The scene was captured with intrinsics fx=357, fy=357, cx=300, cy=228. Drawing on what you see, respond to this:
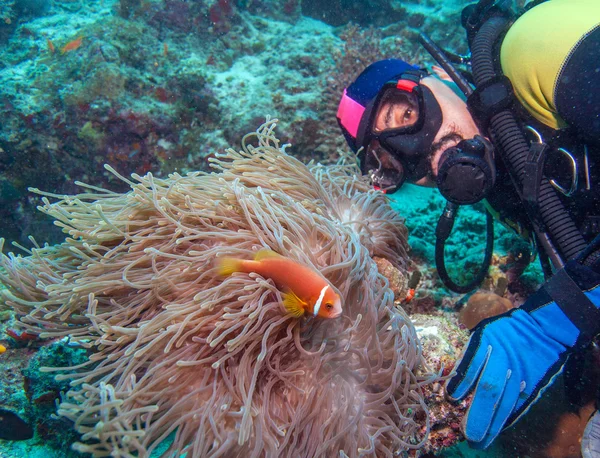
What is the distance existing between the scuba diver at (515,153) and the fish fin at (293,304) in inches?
39.7

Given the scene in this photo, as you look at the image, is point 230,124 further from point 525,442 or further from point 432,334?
point 525,442

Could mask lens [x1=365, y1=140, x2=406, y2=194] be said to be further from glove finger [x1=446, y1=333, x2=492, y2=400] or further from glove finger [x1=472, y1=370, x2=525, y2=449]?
glove finger [x1=472, y1=370, x2=525, y2=449]

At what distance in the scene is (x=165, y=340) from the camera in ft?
5.88

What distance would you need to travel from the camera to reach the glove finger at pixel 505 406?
6.19 feet

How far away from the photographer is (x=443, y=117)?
2750mm

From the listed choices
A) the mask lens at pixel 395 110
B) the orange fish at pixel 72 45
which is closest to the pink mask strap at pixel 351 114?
the mask lens at pixel 395 110

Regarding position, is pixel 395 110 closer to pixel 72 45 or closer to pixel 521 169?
pixel 521 169

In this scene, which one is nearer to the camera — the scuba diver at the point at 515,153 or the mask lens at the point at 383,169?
the scuba diver at the point at 515,153

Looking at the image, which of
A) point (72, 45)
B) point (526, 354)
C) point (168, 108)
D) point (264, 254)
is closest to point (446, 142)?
point (526, 354)

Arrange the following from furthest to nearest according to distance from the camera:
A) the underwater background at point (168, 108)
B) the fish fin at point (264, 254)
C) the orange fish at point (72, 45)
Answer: the orange fish at point (72, 45) < the underwater background at point (168, 108) < the fish fin at point (264, 254)

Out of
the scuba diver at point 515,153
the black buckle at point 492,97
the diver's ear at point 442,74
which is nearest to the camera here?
the scuba diver at point 515,153

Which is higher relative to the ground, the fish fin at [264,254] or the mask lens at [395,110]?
the mask lens at [395,110]

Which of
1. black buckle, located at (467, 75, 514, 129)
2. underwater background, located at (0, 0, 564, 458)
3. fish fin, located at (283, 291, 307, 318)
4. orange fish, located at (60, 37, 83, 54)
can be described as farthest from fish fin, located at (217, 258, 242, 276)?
orange fish, located at (60, 37, 83, 54)

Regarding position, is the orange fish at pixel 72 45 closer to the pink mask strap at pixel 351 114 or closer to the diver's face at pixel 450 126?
the pink mask strap at pixel 351 114
